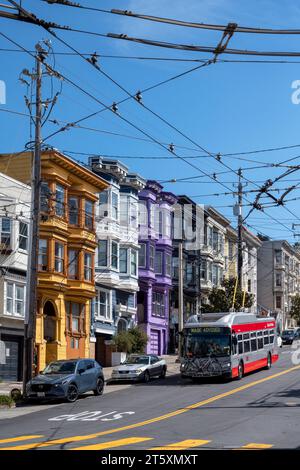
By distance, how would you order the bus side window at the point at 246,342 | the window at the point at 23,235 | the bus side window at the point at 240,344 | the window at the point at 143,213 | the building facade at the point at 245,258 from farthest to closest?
the building facade at the point at 245,258 → the window at the point at 143,213 → the window at the point at 23,235 → the bus side window at the point at 246,342 → the bus side window at the point at 240,344

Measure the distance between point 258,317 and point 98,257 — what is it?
12496 mm

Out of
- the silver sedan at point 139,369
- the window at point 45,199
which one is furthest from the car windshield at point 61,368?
the window at point 45,199

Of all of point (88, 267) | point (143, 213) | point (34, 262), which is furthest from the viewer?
point (143, 213)

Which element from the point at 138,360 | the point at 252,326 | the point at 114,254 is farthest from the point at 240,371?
the point at 114,254

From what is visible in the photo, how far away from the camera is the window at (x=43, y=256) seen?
39.1 meters

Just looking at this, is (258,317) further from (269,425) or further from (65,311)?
(269,425)

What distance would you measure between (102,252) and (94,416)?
1007 inches

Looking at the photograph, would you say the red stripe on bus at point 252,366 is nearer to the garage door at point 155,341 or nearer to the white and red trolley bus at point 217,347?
the white and red trolley bus at point 217,347

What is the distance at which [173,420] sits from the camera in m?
20.3

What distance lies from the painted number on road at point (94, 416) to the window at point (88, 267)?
20106 millimetres

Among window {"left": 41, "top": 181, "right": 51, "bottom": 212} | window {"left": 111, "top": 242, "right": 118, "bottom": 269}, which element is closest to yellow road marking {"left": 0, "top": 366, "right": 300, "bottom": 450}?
window {"left": 41, "top": 181, "right": 51, "bottom": 212}

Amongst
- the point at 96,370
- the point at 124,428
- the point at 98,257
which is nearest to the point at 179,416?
the point at 124,428

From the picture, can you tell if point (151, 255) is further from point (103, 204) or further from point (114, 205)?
point (103, 204)

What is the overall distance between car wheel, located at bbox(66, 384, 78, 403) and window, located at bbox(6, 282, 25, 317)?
391 inches
